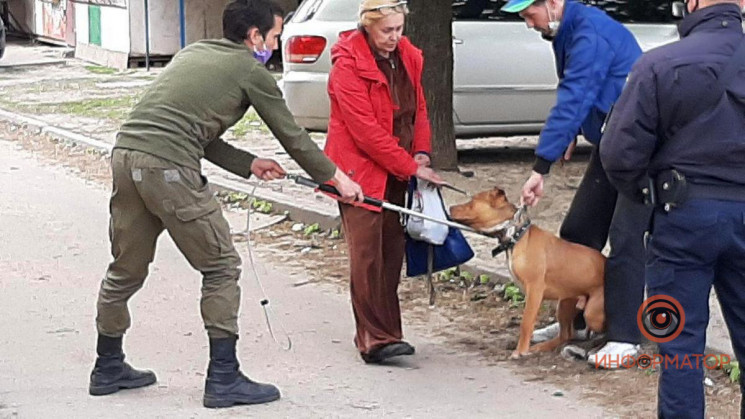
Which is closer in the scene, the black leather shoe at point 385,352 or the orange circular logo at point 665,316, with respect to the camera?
the orange circular logo at point 665,316

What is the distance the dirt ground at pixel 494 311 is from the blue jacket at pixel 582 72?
0.97m

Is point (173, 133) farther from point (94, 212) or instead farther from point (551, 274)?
point (94, 212)

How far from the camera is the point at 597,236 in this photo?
19.2 ft

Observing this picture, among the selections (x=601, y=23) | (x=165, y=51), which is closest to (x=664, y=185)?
(x=601, y=23)

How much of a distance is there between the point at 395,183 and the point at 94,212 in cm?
436

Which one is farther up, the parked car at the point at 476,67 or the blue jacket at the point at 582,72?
the blue jacket at the point at 582,72

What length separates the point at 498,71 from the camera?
10391 millimetres

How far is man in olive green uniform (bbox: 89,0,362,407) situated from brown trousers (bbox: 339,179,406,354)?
413 mm

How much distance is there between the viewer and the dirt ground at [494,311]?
5.27 m

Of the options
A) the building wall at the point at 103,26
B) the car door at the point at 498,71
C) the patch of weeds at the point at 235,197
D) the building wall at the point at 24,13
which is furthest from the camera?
the building wall at the point at 24,13

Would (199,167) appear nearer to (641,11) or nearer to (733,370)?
(733,370)

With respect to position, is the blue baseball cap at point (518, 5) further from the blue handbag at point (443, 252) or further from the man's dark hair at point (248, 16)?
the blue handbag at point (443, 252)

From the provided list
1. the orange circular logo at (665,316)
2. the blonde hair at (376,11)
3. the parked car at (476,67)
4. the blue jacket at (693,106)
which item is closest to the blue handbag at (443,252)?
the blonde hair at (376,11)

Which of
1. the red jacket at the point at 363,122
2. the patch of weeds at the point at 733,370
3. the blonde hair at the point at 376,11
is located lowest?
the patch of weeds at the point at 733,370
